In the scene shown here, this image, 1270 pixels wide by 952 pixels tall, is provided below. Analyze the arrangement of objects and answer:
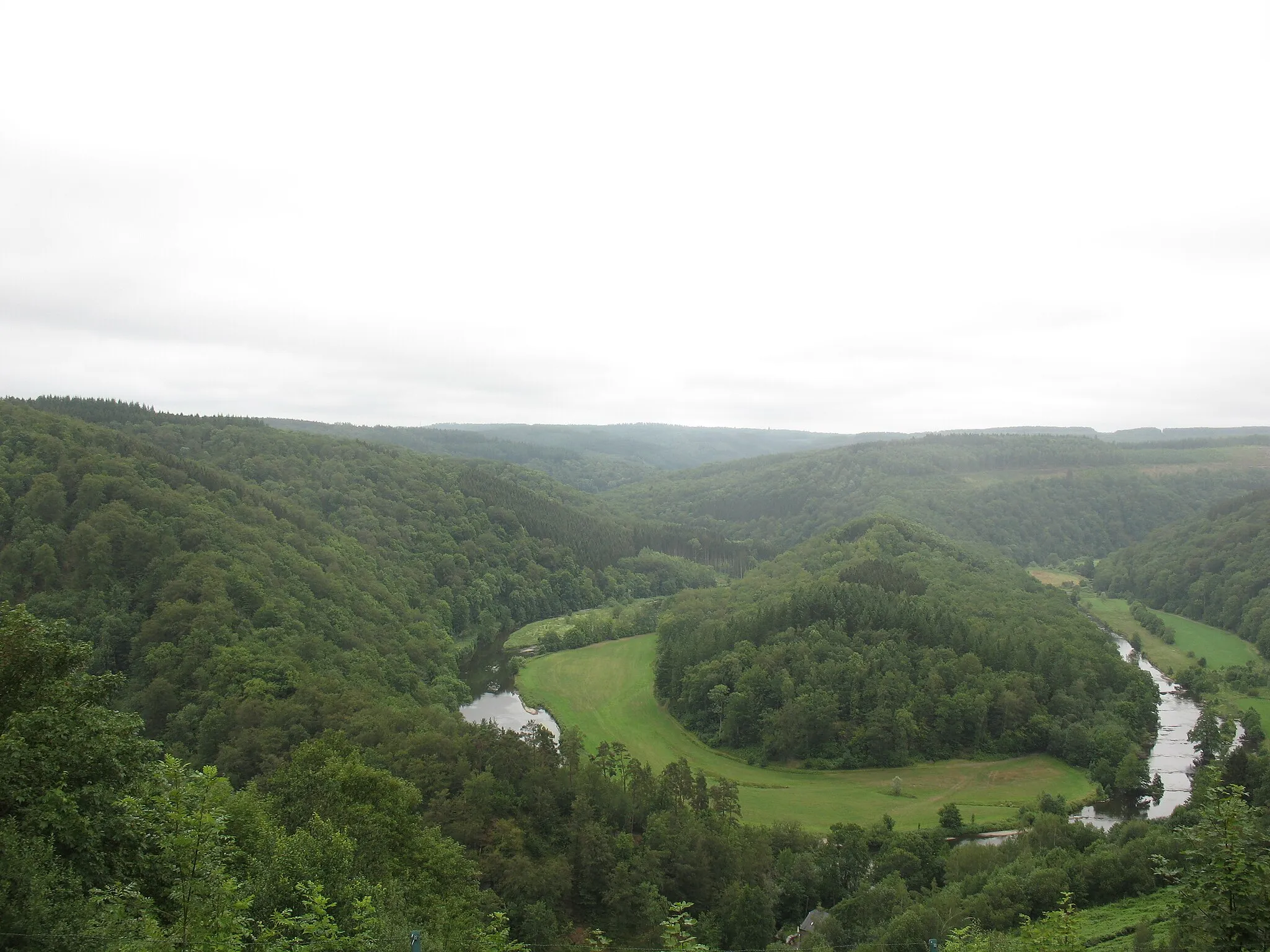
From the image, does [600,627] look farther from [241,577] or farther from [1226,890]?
[1226,890]

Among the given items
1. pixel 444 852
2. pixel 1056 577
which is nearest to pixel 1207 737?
pixel 444 852

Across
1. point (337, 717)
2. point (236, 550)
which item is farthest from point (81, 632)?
point (337, 717)

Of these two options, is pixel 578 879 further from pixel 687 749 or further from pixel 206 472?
pixel 206 472

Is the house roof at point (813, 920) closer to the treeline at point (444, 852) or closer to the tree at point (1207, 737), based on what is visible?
the treeline at point (444, 852)

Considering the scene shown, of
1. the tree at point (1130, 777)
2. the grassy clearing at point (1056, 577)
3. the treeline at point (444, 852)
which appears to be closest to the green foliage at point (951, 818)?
the treeline at point (444, 852)

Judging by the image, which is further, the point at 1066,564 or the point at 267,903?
the point at 1066,564

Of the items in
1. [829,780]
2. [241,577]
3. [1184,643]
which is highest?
[241,577]
